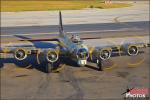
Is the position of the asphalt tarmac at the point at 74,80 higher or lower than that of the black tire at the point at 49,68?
lower

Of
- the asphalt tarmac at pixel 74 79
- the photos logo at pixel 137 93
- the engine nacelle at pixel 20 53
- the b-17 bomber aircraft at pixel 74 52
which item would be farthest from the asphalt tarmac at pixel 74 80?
the engine nacelle at pixel 20 53

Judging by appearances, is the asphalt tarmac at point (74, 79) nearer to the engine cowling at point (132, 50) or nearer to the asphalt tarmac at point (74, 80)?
the asphalt tarmac at point (74, 80)

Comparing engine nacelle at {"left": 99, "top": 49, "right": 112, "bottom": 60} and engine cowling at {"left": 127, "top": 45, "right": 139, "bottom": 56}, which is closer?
engine nacelle at {"left": 99, "top": 49, "right": 112, "bottom": 60}

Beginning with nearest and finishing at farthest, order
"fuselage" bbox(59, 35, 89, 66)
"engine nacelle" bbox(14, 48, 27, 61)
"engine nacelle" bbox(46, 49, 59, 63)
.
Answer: "fuselage" bbox(59, 35, 89, 66) < "engine nacelle" bbox(46, 49, 59, 63) < "engine nacelle" bbox(14, 48, 27, 61)

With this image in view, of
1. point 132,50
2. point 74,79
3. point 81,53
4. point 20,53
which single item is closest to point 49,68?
point 20,53

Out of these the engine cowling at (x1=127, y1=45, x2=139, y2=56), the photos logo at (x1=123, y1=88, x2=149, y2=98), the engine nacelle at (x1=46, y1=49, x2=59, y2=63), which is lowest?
the photos logo at (x1=123, y1=88, x2=149, y2=98)

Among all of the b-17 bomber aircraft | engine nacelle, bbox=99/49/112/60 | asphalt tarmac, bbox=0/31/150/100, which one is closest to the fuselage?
the b-17 bomber aircraft

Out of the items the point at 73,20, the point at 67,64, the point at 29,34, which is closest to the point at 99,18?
the point at 73,20

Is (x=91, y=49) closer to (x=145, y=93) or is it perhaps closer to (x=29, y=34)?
(x=145, y=93)

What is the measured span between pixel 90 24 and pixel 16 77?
34.8 meters

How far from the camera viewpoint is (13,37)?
162ft

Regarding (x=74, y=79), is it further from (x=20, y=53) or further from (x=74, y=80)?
(x=20, y=53)

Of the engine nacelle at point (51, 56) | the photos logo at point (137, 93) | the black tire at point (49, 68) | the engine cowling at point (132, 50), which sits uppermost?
the engine cowling at point (132, 50)

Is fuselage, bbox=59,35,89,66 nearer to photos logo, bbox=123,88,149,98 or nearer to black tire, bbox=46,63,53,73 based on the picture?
black tire, bbox=46,63,53,73
